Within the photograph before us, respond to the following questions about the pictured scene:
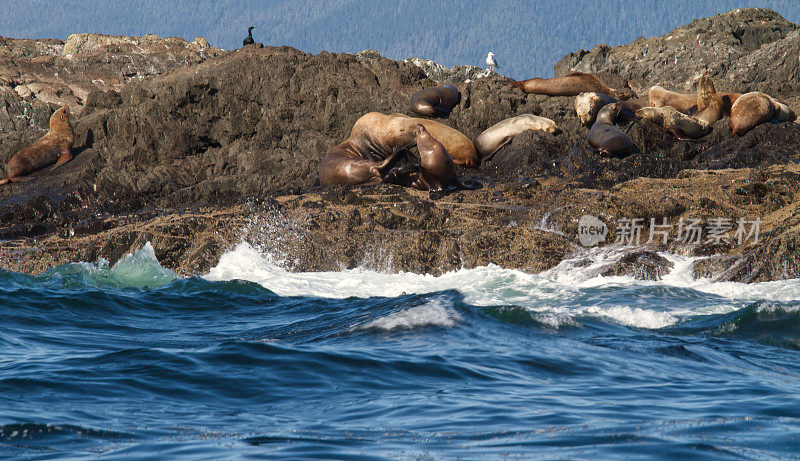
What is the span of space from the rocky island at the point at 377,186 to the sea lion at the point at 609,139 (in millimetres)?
252

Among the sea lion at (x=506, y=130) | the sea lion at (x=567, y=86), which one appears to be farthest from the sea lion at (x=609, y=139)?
the sea lion at (x=567, y=86)

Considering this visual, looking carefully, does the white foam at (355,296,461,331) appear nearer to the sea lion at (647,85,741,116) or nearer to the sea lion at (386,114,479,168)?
the sea lion at (386,114,479,168)

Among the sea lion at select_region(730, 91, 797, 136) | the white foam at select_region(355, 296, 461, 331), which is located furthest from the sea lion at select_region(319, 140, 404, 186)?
the sea lion at select_region(730, 91, 797, 136)

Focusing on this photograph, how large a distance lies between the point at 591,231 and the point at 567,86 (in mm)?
6803

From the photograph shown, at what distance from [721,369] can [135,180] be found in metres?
11.6

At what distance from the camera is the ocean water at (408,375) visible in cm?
320

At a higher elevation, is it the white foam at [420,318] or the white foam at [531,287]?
the white foam at [531,287]

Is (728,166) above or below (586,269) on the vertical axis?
above

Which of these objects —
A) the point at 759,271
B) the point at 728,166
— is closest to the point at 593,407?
the point at 759,271

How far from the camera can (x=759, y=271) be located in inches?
332

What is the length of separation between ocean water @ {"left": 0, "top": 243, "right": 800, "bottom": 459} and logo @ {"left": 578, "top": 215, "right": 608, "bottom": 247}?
169 cm

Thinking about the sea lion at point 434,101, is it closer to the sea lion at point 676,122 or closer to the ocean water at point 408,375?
the sea lion at point 676,122

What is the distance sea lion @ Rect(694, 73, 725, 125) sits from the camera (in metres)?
13.6

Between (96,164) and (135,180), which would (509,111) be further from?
(96,164)
